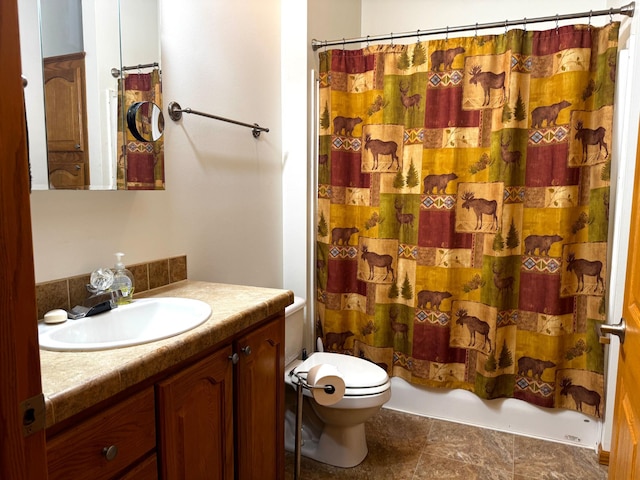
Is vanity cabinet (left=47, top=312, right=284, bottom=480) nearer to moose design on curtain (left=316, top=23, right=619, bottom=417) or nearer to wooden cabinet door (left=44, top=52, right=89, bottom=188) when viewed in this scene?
wooden cabinet door (left=44, top=52, right=89, bottom=188)

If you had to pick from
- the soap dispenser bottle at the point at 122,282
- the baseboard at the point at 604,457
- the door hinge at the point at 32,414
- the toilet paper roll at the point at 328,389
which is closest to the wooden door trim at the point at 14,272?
the door hinge at the point at 32,414

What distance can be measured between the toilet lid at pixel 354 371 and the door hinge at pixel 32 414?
1.46m

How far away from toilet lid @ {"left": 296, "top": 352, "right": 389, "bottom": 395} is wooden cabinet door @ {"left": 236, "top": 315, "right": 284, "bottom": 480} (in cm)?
41

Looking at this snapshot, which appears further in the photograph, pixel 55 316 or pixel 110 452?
pixel 55 316

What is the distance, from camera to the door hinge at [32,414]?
1.76 ft

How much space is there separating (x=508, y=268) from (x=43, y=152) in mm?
1974

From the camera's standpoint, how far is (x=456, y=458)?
2.10 metres

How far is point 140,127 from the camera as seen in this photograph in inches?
57.8

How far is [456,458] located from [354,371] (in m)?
0.64

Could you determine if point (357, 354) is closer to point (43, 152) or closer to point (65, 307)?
point (65, 307)

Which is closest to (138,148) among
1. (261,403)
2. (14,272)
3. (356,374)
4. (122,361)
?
(122,361)

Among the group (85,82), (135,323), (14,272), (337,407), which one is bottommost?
(337,407)

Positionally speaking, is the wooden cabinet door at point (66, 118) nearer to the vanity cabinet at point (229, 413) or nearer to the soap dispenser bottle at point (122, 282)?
the soap dispenser bottle at point (122, 282)

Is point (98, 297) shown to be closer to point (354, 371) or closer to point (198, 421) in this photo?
point (198, 421)
